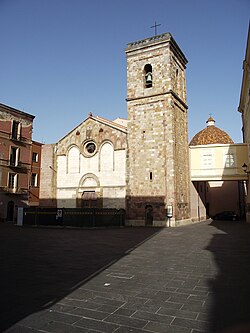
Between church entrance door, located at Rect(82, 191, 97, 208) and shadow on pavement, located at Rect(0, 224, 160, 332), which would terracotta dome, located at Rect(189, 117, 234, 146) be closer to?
church entrance door, located at Rect(82, 191, 97, 208)

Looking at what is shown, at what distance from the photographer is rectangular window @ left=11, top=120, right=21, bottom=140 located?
31.7m

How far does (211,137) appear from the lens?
1719 inches

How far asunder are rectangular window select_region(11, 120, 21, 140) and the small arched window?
16.1 meters

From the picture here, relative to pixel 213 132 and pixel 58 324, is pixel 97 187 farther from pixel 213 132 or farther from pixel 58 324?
pixel 213 132

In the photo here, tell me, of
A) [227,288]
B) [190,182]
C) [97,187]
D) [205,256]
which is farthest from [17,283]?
[190,182]

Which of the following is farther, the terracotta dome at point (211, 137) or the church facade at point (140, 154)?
the terracotta dome at point (211, 137)

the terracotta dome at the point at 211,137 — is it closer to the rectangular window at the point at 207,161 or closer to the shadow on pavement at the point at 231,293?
the rectangular window at the point at 207,161

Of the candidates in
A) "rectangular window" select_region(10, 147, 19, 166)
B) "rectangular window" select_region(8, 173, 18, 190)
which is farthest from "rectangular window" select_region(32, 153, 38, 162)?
"rectangular window" select_region(8, 173, 18, 190)

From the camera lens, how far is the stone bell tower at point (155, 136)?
2319 centimetres

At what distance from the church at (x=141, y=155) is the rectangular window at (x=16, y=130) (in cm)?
548

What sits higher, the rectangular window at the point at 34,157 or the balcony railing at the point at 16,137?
the balcony railing at the point at 16,137

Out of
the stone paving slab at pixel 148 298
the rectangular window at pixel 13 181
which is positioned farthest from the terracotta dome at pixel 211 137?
the stone paving slab at pixel 148 298

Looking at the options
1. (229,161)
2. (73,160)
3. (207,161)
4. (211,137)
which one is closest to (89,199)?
(73,160)

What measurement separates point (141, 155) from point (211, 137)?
22979 mm
